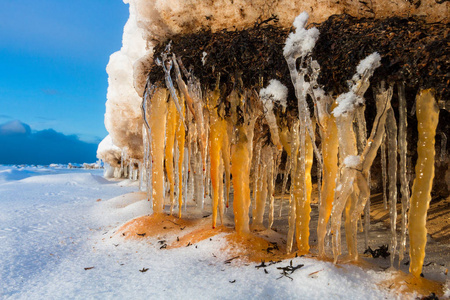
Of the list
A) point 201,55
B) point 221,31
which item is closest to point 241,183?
point 201,55

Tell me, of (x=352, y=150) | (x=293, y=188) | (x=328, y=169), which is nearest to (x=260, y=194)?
(x=293, y=188)

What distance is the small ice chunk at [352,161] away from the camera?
2795 millimetres

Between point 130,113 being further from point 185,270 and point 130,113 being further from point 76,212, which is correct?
point 185,270

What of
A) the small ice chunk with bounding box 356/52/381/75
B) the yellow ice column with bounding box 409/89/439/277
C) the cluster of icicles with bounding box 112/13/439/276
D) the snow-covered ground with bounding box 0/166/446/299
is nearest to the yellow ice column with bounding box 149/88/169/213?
the cluster of icicles with bounding box 112/13/439/276

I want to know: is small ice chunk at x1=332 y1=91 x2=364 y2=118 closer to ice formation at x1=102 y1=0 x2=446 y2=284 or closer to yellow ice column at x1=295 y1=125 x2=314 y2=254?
ice formation at x1=102 y1=0 x2=446 y2=284

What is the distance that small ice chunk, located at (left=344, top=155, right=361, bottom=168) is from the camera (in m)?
2.79

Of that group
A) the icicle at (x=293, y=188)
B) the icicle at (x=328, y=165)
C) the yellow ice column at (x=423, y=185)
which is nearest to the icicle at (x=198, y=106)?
the icicle at (x=293, y=188)

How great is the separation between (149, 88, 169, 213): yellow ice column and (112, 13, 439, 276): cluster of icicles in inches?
0.7

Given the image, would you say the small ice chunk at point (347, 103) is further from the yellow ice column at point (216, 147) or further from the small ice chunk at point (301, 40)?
the yellow ice column at point (216, 147)

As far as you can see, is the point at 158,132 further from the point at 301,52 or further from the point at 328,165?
the point at 328,165

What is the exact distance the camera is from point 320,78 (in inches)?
126

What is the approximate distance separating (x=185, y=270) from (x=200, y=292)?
1.80 ft

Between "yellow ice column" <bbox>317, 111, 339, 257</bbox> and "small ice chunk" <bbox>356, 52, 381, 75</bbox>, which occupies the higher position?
"small ice chunk" <bbox>356, 52, 381, 75</bbox>

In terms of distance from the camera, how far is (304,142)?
10.5 ft
